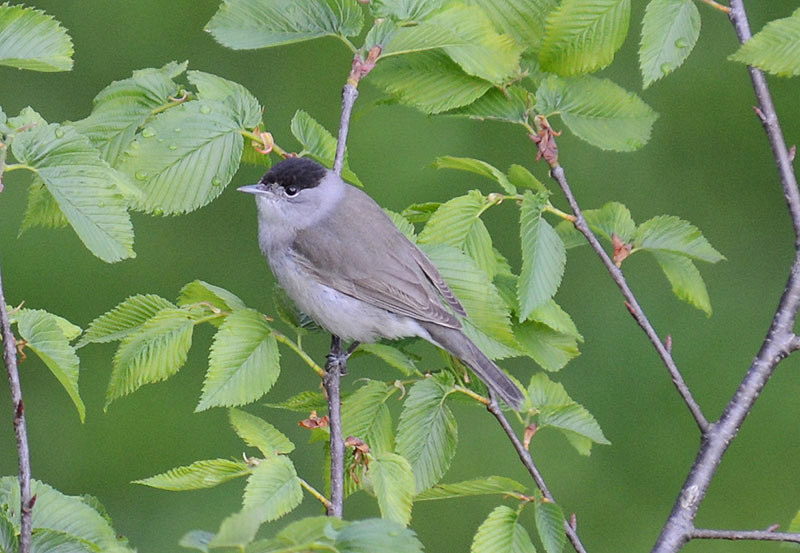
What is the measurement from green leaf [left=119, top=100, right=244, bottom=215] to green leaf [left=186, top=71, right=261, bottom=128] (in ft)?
0.16

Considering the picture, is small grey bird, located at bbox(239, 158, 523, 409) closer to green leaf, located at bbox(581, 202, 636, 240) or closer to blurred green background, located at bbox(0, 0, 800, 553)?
green leaf, located at bbox(581, 202, 636, 240)

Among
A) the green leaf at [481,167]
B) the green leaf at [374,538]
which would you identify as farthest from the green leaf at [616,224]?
the green leaf at [374,538]

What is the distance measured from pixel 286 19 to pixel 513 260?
3026 mm

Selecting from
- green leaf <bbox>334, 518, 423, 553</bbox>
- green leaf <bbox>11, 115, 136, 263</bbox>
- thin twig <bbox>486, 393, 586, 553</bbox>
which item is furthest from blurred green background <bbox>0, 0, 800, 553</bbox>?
green leaf <bbox>334, 518, 423, 553</bbox>

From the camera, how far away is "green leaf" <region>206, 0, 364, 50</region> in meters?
2.44

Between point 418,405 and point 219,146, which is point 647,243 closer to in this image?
point 418,405

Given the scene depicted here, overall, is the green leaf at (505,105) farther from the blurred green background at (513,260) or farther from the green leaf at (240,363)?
the blurred green background at (513,260)

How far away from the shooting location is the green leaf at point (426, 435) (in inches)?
87.5

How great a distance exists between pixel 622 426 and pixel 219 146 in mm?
3210

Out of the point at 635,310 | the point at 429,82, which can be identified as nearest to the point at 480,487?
the point at 635,310

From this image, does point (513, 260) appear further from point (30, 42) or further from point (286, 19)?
point (30, 42)

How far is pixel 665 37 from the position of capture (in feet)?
7.57

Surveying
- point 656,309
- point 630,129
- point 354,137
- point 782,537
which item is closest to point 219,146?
point 630,129

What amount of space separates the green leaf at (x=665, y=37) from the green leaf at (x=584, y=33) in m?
0.10
